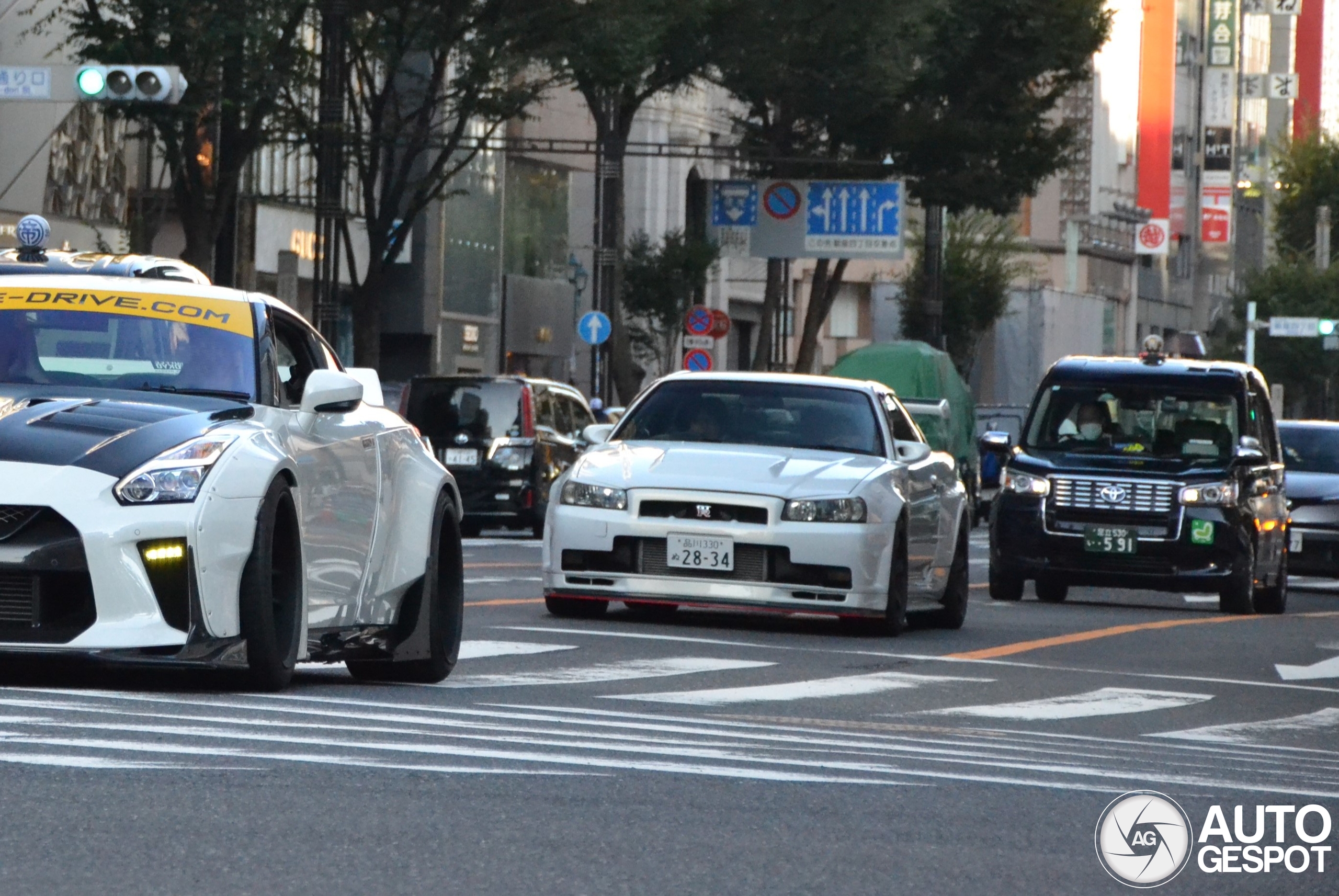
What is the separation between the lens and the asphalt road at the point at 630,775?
6.01 m

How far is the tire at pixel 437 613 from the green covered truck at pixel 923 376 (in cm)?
3143

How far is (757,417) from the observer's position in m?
16.4

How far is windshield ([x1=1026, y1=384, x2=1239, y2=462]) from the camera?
21.3m

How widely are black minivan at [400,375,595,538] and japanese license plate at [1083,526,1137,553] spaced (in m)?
9.82

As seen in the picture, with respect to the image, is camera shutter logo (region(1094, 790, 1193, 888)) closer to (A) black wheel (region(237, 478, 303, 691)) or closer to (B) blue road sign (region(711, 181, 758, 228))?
(A) black wheel (region(237, 478, 303, 691))

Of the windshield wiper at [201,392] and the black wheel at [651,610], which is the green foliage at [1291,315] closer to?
the black wheel at [651,610]

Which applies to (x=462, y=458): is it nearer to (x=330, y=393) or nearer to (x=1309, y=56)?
(x=330, y=393)

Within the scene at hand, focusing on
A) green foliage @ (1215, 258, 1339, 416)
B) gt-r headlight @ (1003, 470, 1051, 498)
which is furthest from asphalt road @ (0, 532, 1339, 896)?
green foliage @ (1215, 258, 1339, 416)

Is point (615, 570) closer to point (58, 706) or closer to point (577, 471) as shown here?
point (577, 471)

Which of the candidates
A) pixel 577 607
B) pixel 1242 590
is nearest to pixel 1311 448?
pixel 1242 590

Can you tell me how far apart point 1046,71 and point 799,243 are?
5.43 m

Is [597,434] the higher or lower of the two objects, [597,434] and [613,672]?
the higher

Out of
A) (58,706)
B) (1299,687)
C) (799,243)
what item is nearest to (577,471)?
(1299,687)

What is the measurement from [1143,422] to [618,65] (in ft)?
50.8
